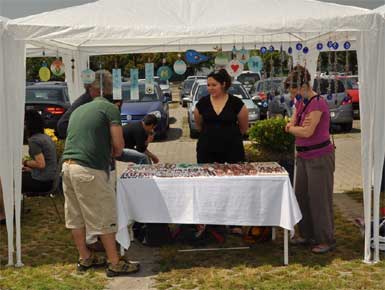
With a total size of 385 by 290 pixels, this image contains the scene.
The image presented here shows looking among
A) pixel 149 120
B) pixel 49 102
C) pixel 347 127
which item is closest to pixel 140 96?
pixel 49 102

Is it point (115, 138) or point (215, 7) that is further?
point (215, 7)

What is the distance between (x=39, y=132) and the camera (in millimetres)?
6332

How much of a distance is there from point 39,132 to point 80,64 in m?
2.52

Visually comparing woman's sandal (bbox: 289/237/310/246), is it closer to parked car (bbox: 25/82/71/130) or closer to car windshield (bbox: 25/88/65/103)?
parked car (bbox: 25/82/71/130)

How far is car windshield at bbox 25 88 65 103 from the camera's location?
47.0ft

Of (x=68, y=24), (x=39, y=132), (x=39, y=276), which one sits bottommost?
(x=39, y=276)

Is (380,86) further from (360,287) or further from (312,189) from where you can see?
(360,287)

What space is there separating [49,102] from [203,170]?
32.5 feet

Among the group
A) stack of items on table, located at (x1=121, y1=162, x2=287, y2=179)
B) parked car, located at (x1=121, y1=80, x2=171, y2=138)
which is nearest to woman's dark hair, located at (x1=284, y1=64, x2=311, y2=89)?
stack of items on table, located at (x1=121, y1=162, x2=287, y2=179)

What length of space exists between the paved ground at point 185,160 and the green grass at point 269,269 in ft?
0.52

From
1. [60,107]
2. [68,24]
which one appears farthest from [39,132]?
[60,107]

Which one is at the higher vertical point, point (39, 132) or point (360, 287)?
point (39, 132)

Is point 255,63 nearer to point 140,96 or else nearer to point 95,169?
point 95,169

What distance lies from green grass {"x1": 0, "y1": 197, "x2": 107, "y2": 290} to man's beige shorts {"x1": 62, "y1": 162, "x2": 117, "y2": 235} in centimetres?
43
